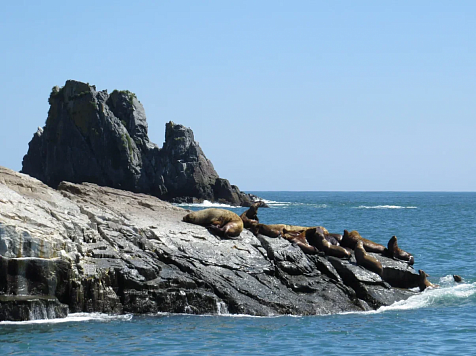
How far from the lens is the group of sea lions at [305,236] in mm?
20000

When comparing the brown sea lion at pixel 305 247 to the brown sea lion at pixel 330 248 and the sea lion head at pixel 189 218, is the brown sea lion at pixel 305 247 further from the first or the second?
the sea lion head at pixel 189 218

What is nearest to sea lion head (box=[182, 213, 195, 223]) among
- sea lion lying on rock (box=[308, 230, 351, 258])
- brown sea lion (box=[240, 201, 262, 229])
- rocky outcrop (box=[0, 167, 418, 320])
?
rocky outcrop (box=[0, 167, 418, 320])

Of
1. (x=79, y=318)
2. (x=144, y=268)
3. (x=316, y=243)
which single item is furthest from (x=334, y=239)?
(x=79, y=318)

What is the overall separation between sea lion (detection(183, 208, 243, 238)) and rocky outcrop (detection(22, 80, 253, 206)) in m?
77.3

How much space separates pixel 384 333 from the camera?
50.8 ft

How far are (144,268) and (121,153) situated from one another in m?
85.5

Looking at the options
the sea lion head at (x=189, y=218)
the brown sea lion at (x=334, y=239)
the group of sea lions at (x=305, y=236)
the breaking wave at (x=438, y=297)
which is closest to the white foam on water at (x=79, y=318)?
the group of sea lions at (x=305, y=236)

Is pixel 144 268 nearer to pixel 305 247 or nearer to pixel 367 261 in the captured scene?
pixel 305 247

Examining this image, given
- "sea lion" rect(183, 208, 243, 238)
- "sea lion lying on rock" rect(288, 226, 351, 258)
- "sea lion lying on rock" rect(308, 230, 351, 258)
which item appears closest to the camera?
"sea lion" rect(183, 208, 243, 238)

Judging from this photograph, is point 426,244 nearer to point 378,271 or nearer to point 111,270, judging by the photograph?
point 378,271

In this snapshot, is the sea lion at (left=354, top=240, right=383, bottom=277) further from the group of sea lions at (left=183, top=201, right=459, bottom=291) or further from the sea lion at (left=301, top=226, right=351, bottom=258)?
the sea lion at (left=301, top=226, right=351, bottom=258)

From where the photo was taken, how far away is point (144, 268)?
54.7 ft

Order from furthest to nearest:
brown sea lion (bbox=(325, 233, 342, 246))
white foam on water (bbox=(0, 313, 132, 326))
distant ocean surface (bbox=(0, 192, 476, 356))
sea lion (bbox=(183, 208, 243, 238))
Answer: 1. brown sea lion (bbox=(325, 233, 342, 246))
2. sea lion (bbox=(183, 208, 243, 238))
3. white foam on water (bbox=(0, 313, 132, 326))
4. distant ocean surface (bbox=(0, 192, 476, 356))

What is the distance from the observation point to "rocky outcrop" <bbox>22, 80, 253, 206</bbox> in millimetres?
100438
